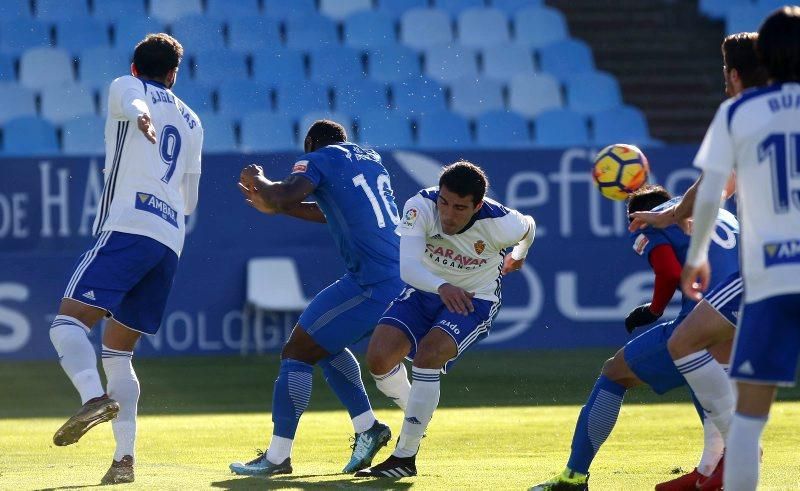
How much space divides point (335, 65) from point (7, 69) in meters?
4.04

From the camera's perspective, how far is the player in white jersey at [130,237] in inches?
Answer: 258

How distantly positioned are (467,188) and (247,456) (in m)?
2.22

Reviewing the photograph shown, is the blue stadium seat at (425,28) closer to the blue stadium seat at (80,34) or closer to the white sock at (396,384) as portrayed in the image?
the blue stadium seat at (80,34)

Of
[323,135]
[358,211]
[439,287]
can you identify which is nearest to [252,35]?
[323,135]

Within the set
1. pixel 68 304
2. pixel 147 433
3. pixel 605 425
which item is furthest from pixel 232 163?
pixel 605 425

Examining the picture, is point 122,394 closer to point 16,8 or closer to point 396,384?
point 396,384

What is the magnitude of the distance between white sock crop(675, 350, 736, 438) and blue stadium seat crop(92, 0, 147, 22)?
12771 millimetres

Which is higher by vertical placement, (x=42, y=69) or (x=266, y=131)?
(x=42, y=69)

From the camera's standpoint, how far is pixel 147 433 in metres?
9.14

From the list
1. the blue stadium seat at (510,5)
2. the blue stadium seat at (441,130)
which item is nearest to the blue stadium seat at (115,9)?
the blue stadium seat at (441,130)

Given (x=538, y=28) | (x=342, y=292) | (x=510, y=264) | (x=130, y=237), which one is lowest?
(x=342, y=292)

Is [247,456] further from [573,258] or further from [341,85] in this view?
[341,85]

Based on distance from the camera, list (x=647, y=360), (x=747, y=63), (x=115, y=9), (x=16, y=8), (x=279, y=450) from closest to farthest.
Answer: (x=747, y=63)
(x=647, y=360)
(x=279, y=450)
(x=16, y=8)
(x=115, y=9)

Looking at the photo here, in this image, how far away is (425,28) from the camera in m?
18.1
